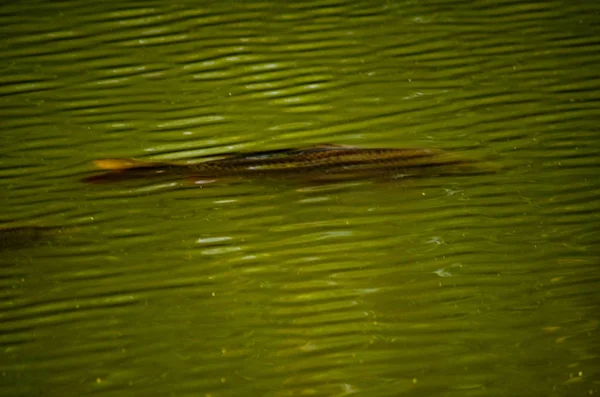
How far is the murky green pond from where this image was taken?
0.87 meters

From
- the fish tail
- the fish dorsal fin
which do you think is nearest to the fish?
the fish tail

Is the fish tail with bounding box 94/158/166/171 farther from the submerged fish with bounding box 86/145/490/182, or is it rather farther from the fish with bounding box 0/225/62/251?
the fish with bounding box 0/225/62/251

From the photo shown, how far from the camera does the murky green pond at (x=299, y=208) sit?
0.87 metres

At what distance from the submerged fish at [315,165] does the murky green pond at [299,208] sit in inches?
0.7

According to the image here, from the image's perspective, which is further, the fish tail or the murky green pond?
the fish tail

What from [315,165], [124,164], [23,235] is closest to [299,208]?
[315,165]

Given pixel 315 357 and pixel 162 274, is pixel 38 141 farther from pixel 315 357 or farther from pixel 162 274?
pixel 315 357

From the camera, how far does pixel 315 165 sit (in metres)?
1.04

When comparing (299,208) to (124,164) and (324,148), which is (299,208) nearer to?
(324,148)

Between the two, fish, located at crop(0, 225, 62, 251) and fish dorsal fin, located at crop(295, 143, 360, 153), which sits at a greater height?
fish dorsal fin, located at crop(295, 143, 360, 153)

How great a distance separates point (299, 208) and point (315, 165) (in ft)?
0.25

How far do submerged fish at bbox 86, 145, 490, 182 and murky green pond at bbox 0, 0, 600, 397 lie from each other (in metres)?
0.02

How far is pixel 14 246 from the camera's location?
97 centimetres

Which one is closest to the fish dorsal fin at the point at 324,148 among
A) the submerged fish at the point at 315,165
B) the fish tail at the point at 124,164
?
the submerged fish at the point at 315,165
